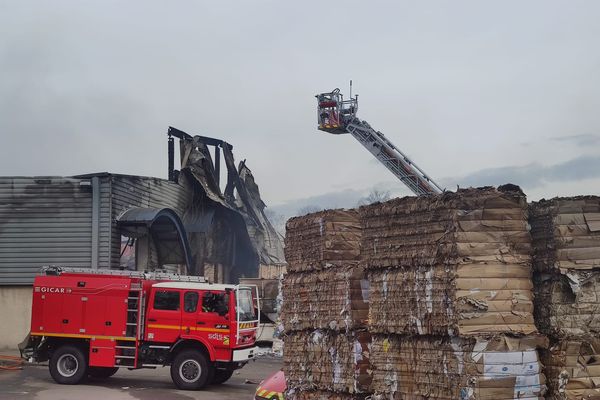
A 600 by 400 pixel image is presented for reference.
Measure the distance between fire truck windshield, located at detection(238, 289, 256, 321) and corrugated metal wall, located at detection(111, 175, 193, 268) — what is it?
753cm

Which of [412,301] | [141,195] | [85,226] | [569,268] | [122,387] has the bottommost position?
[122,387]

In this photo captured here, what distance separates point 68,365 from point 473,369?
14180mm

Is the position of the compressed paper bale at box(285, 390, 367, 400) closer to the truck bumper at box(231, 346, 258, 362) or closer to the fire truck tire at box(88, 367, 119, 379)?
the truck bumper at box(231, 346, 258, 362)

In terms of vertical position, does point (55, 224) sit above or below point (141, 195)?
below

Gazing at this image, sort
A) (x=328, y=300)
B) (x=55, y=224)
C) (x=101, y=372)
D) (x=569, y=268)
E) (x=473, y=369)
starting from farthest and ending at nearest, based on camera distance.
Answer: (x=55, y=224) → (x=101, y=372) → (x=328, y=300) → (x=569, y=268) → (x=473, y=369)

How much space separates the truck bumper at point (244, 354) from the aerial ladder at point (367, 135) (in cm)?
1083

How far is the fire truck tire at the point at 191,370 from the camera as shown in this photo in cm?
1573

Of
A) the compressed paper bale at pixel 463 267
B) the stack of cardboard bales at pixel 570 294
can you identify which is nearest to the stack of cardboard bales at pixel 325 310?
the compressed paper bale at pixel 463 267

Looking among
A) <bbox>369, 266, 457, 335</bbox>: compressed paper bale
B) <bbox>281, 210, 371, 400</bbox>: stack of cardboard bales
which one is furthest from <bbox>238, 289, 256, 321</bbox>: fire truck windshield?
<bbox>369, 266, 457, 335</bbox>: compressed paper bale

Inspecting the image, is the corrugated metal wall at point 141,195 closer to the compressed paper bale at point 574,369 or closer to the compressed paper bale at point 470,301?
the compressed paper bale at point 470,301

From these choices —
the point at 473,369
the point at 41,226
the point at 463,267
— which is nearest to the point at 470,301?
the point at 463,267

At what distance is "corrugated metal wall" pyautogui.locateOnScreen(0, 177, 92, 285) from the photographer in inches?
882

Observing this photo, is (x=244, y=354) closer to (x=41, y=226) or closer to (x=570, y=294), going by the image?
(x=41, y=226)

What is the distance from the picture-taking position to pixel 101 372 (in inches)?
693
